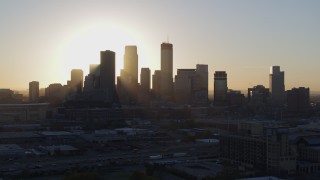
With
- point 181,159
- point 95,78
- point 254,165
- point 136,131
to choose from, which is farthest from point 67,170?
point 95,78

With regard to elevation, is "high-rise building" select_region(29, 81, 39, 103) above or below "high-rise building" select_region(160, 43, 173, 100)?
below

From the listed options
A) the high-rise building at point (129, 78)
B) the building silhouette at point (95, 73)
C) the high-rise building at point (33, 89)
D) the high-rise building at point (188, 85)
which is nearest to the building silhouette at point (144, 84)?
the high-rise building at point (129, 78)

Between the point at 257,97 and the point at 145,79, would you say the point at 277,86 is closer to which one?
the point at 257,97

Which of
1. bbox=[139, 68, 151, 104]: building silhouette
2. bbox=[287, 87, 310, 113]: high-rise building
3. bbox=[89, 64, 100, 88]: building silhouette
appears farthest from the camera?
bbox=[139, 68, 151, 104]: building silhouette

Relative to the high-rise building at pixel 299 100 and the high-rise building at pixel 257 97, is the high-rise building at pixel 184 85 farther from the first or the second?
the high-rise building at pixel 299 100

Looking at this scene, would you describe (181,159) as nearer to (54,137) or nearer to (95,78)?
(54,137)

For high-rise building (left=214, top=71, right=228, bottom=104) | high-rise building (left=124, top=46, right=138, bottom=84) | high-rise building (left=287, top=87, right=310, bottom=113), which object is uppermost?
high-rise building (left=124, top=46, right=138, bottom=84)

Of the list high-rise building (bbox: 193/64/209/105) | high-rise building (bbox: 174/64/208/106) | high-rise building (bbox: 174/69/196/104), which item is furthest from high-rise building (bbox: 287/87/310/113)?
high-rise building (bbox: 174/69/196/104)

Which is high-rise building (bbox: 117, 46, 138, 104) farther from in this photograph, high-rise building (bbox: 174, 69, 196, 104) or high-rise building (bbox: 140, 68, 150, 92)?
high-rise building (bbox: 174, 69, 196, 104)
